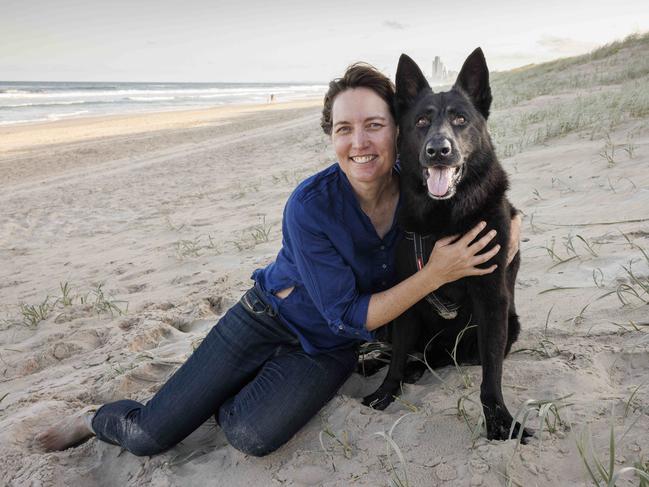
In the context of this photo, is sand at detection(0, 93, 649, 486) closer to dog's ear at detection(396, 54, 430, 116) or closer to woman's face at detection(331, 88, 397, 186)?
woman's face at detection(331, 88, 397, 186)

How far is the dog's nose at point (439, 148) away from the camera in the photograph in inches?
75.4

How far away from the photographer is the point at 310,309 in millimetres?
2254

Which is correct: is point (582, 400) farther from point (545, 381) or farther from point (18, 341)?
point (18, 341)

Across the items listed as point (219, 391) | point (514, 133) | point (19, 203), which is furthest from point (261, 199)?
point (219, 391)

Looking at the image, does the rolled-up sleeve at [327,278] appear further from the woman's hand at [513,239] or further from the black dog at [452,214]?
the woman's hand at [513,239]

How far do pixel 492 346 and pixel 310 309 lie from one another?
0.76 meters

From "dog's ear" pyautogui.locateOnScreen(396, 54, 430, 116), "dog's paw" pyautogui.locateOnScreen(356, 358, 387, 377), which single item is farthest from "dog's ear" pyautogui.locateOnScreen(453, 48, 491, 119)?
"dog's paw" pyautogui.locateOnScreen(356, 358, 387, 377)

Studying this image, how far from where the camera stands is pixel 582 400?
1.76 meters

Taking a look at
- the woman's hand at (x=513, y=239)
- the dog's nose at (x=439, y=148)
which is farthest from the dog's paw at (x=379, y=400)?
the dog's nose at (x=439, y=148)

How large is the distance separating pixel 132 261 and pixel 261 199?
79.7 inches

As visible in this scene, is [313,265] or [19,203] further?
[19,203]

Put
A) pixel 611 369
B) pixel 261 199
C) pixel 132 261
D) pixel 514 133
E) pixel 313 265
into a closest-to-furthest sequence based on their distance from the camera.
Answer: pixel 611 369 < pixel 313 265 < pixel 132 261 < pixel 261 199 < pixel 514 133

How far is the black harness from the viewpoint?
2078 mm

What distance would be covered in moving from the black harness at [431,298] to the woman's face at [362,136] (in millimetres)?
301
